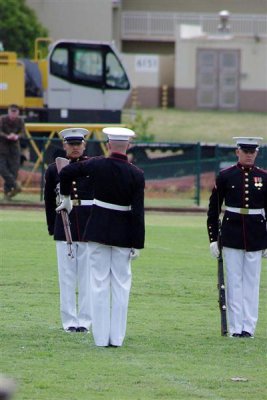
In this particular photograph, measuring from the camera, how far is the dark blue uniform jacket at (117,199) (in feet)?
35.6

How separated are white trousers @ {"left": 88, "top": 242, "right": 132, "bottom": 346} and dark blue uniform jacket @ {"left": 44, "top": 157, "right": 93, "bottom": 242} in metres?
0.73

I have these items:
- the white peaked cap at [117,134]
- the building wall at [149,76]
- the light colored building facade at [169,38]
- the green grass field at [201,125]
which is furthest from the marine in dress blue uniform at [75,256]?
the building wall at [149,76]

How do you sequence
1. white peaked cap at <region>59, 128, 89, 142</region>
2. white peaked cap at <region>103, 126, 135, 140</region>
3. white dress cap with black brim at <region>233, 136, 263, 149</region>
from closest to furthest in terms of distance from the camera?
white peaked cap at <region>103, 126, 135, 140</region>, white peaked cap at <region>59, 128, 89, 142</region>, white dress cap with black brim at <region>233, 136, 263, 149</region>

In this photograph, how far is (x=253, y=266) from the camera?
11898 millimetres

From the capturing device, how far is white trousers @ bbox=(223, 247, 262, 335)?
1189 centimetres

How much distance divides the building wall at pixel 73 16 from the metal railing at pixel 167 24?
9.74 feet

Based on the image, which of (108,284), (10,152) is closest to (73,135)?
(108,284)

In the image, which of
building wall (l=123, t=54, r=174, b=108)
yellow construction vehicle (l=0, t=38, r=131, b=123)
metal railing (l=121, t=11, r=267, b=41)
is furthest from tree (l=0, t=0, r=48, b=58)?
yellow construction vehicle (l=0, t=38, r=131, b=123)

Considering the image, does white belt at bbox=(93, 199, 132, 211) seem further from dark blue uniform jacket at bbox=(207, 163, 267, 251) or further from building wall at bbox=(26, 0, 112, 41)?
building wall at bbox=(26, 0, 112, 41)

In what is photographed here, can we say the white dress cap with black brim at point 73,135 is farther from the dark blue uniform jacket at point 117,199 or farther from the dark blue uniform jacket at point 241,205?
the dark blue uniform jacket at point 241,205

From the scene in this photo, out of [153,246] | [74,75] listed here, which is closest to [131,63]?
[74,75]

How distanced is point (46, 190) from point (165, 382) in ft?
10.2

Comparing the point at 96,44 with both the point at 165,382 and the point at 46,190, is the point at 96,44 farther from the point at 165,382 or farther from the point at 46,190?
the point at 165,382

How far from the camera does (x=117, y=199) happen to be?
1095 centimetres
